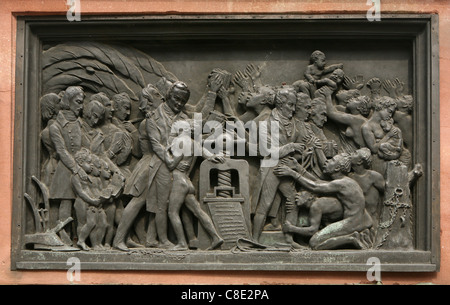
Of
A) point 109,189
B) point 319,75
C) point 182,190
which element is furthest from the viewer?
point 319,75

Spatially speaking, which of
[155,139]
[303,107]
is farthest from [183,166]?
[303,107]

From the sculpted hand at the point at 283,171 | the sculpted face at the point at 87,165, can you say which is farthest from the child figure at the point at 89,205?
the sculpted hand at the point at 283,171

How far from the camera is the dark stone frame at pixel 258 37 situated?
6.48m

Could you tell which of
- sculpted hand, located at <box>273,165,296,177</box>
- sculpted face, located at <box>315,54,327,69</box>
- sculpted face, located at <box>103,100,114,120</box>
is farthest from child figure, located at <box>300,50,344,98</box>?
sculpted face, located at <box>103,100,114,120</box>

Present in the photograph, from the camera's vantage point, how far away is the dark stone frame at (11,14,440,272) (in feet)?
21.3

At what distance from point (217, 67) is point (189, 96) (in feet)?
1.28

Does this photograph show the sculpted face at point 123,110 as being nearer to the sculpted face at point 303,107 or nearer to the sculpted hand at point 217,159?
the sculpted hand at point 217,159

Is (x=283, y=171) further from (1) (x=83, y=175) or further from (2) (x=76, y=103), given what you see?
(2) (x=76, y=103)

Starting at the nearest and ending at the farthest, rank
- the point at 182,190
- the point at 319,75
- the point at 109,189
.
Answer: the point at 182,190, the point at 109,189, the point at 319,75

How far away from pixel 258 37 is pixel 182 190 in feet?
5.36

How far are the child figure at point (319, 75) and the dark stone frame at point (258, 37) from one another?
24 centimetres

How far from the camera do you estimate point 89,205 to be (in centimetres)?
658

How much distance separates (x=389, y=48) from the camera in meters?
6.77

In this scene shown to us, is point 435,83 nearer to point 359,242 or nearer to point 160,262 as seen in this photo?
point 359,242
